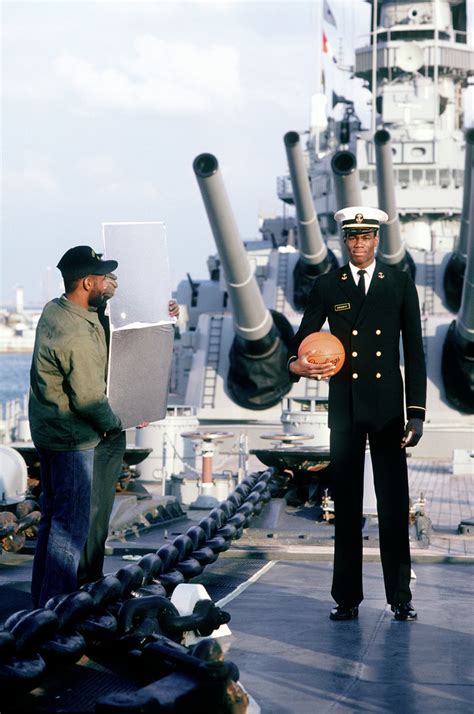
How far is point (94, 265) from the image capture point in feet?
13.0

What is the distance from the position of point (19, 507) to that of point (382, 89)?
66.3ft

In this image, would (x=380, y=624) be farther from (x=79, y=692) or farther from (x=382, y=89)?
(x=382, y=89)

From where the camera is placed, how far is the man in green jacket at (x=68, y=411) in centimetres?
387

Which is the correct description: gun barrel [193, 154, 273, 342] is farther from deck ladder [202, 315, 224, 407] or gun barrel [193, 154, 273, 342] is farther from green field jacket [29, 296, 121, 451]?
green field jacket [29, 296, 121, 451]

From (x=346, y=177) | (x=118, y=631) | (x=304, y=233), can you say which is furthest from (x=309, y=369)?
(x=304, y=233)

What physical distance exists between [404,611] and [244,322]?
1210cm

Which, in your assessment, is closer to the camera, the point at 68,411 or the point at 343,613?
the point at 68,411

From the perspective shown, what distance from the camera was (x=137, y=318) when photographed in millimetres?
4578

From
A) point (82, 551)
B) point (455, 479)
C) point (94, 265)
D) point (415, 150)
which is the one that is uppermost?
point (415, 150)

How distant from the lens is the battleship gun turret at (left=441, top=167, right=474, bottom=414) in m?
15.8

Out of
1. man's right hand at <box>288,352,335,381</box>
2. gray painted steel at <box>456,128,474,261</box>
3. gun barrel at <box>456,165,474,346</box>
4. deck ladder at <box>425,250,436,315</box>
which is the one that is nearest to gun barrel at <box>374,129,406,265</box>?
gray painted steel at <box>456,128,474,261</box>

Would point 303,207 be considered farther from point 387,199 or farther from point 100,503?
point 100,503

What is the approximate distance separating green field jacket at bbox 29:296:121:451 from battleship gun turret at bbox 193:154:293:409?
33.8ft

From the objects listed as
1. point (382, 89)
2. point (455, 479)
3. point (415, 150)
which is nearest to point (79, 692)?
point (455, 479)
